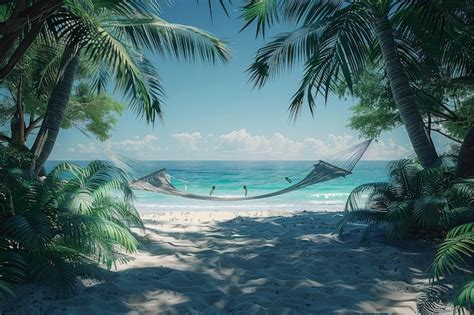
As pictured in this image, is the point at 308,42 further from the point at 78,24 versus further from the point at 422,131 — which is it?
the point at 78,24

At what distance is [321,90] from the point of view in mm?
3619

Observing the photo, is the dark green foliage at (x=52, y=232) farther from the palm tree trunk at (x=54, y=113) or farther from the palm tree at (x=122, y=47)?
the palm tree at (x=122, y=47)

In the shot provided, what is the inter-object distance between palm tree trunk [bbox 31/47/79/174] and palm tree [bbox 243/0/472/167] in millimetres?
1679

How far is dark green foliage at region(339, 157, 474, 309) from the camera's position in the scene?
272 cm

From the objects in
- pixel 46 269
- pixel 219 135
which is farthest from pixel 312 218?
pixel 219 135

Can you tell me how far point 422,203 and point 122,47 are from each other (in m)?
2.56

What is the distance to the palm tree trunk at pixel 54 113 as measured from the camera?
10.9 feet

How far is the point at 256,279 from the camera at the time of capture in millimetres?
2516

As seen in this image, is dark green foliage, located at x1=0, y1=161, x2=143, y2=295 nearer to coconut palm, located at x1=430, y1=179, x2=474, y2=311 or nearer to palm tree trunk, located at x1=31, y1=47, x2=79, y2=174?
palm tree trunk, located at x1=31, y1=47, x2=79, y2=174

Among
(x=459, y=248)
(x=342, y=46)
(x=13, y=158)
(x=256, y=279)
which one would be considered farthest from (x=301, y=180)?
(x=13, y=158)

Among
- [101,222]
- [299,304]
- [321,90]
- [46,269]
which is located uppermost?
[321,90]

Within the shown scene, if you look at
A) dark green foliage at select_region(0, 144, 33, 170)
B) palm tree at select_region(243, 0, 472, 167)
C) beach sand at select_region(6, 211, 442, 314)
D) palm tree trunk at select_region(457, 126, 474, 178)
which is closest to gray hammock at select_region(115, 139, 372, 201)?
beach sand at select_region(6, 211, 442, 314)

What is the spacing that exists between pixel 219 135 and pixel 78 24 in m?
41.5

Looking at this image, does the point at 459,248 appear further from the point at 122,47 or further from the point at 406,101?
the point at 122,47
